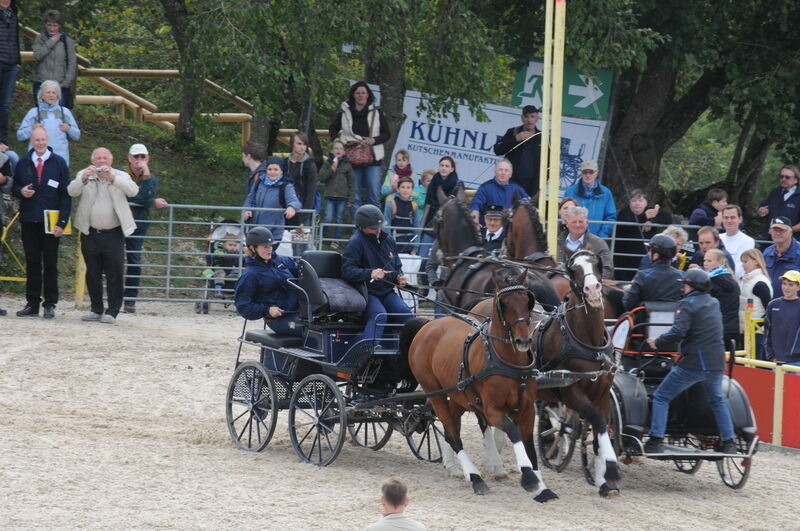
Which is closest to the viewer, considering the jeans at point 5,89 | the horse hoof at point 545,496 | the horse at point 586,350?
the horse hoof at point 545,496

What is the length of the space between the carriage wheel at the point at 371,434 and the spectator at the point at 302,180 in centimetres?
589

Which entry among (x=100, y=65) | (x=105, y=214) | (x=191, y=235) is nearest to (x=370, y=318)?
(x=105, y=214)

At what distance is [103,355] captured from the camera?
1552cm

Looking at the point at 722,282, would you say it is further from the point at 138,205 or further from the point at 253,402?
the point at 138,205

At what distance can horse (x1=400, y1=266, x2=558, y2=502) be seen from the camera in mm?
10156

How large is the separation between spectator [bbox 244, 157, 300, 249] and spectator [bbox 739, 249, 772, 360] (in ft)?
22.2

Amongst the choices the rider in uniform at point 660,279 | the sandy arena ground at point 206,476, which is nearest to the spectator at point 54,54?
the sandy arena ground at point 206,476

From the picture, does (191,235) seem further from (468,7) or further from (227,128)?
(227,128)

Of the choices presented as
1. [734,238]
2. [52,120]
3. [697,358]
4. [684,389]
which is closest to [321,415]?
[684,389]

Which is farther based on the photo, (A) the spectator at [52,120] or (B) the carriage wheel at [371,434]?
(A) the spectator at [52,120]

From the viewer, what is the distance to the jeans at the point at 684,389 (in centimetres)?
1112

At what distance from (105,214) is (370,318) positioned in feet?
20.9

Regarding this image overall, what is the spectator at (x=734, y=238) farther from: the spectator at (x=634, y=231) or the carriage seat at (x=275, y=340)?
the carriage seat at (x=275, y=340)

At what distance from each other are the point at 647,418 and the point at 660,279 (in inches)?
50.1
